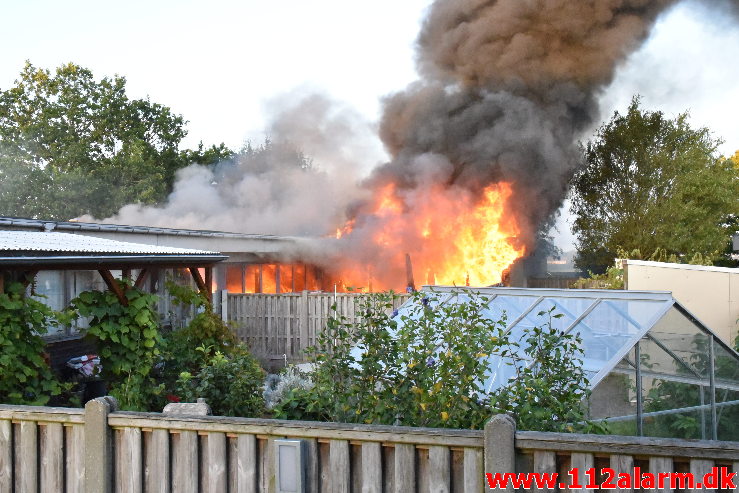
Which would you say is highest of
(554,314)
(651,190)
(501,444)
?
(651,190)

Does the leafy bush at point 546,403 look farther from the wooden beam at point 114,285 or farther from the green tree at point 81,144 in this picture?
the green tree at point 81,144

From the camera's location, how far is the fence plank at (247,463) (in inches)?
164

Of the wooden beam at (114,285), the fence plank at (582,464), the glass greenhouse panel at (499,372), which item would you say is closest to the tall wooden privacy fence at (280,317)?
the wooden beam at (114,285)

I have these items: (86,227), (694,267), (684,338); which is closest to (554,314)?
(684,338)

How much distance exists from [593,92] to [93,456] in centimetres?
2939

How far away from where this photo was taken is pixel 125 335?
875cm

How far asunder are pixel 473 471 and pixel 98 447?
218cm

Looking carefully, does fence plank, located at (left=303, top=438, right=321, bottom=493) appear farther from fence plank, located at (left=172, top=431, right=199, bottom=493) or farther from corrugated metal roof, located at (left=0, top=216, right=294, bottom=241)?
corrugated metal roof, located at (left=0, top=216, right=294, bottom=241)

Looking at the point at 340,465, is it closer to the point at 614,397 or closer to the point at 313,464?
the point at 313,464

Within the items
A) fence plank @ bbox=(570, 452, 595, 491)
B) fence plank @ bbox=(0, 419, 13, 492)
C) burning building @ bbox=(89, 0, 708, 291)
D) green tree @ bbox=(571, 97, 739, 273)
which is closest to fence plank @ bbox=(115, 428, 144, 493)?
fence plank @ bbox=(0, 419, 13, 492)

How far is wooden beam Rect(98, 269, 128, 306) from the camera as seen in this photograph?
859 centimetres

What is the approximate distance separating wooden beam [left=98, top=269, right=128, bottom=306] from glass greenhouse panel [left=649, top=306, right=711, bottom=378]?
575 cm

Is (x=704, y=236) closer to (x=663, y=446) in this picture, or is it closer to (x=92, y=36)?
(x=92, y=36)

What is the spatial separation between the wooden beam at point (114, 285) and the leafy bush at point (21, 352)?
115 cm
